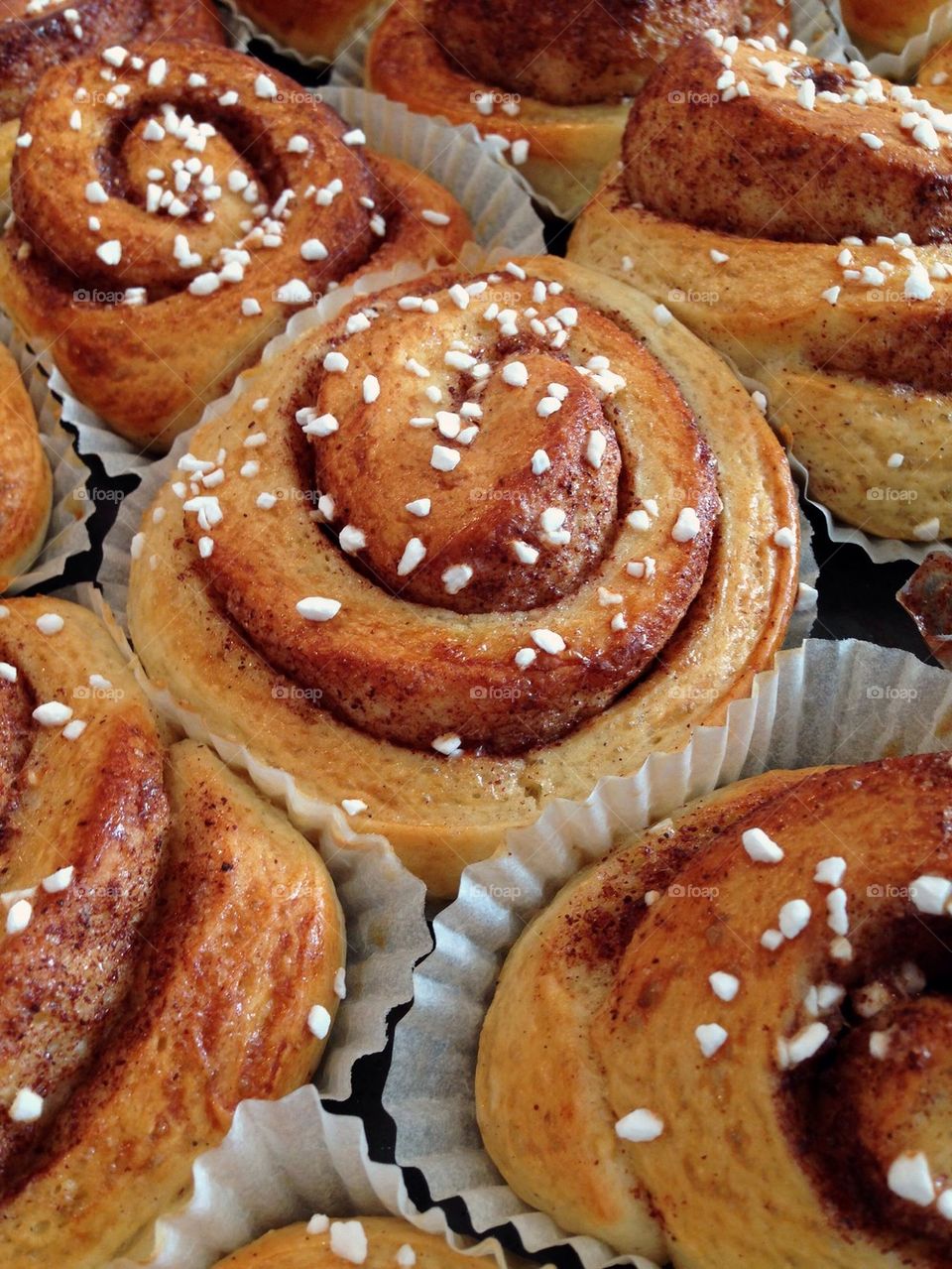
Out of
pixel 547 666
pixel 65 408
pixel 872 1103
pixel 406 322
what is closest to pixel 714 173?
pixel 406 322

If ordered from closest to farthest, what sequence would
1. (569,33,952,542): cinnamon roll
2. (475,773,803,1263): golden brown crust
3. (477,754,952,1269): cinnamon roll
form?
(477,754,952,1269): cinnamon roll, (475,773,803,1263): golden brown crust, (569,33,952,542): cinnamon roll

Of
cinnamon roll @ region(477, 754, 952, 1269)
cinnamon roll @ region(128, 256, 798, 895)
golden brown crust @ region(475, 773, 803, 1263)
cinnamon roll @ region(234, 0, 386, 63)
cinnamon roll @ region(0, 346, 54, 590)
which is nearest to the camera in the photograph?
cinnamon roll @ region(477, 754, 952, 1269)

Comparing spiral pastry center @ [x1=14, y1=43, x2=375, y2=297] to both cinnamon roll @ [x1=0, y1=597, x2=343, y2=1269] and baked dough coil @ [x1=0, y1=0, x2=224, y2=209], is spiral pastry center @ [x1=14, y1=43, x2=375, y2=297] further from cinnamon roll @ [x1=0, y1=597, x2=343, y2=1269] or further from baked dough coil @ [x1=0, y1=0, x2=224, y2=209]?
cinnamon roll @ [x1=0, y1=597, x2=343, y2=1269]

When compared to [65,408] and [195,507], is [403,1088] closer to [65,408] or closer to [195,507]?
[195,507]

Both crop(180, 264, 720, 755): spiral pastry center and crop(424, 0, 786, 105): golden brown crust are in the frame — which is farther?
crop(424, 0, 786, 105): golden brown crust

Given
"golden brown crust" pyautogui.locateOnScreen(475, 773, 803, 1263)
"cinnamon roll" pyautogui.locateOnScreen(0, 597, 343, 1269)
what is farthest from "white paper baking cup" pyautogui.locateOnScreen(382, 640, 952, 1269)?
"cinnamon roll" pyautogui.locateOnScreen(0, 597, 343, 1269)

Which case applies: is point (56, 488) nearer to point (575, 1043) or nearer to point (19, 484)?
point (19, 484)

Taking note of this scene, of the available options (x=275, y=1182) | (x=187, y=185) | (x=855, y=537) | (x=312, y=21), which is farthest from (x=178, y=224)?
(x=275, y=1182)
